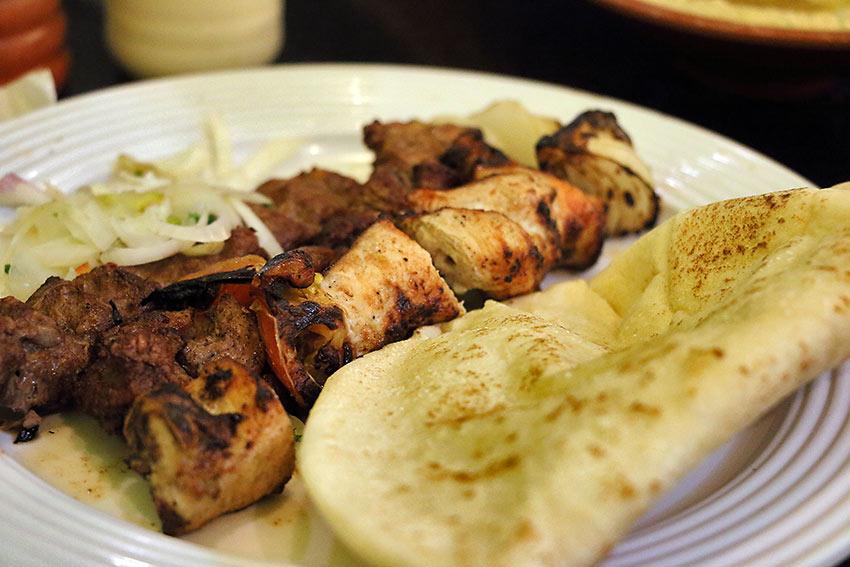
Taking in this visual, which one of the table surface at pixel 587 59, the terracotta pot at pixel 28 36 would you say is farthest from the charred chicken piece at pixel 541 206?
the terracotta pot at pixel 28 36

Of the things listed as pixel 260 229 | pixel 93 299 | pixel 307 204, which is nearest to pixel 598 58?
pixel 307 204

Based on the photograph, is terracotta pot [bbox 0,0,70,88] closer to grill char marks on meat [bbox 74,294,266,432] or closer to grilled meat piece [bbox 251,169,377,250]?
grilled meat piece [bbox 251,169,377,250]

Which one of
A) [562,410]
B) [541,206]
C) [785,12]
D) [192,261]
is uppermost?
[785,12]

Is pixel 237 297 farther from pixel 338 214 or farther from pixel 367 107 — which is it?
pixel 367 107

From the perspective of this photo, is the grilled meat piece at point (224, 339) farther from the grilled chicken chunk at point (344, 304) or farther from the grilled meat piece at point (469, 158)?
the grilled meat piece at point (469, 158)

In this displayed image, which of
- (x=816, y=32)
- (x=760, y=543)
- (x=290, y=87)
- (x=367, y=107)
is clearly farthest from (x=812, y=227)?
(x=290, y=87)

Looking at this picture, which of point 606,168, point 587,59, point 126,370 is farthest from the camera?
point 587,59

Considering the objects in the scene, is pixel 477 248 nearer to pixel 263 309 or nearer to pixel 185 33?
pixel 263 309
